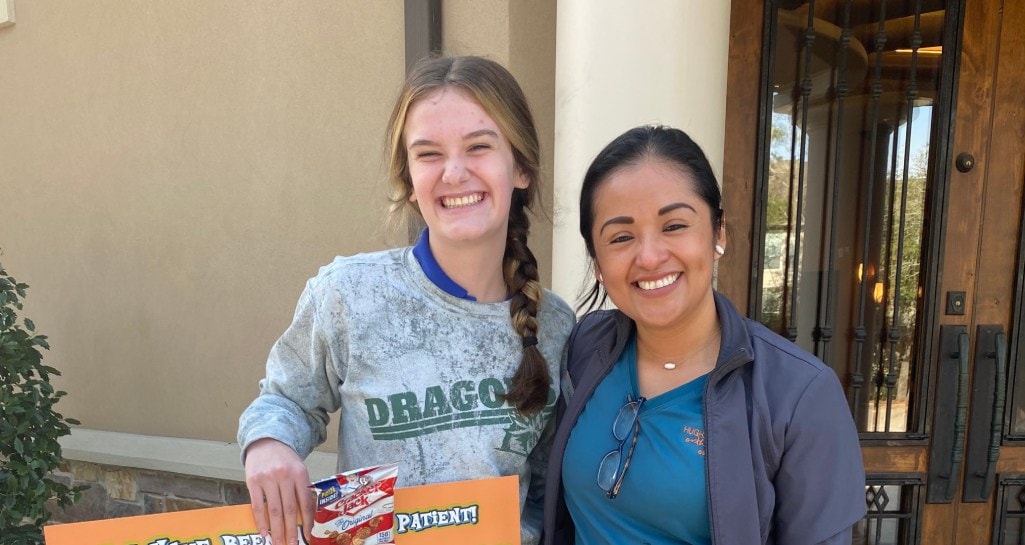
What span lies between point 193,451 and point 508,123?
10.2ft

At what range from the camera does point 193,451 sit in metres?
3.53

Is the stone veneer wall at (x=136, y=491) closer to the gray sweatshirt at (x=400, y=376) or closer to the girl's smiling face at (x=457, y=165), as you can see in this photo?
the gray sweatshirt at (x=400, y=376)

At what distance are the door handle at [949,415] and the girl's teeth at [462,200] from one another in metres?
2.43

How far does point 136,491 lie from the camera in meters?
3.80

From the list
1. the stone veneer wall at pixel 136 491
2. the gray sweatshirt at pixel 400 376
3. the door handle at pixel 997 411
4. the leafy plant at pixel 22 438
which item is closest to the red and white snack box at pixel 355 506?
the gray sweatshirt at pixel 400 376

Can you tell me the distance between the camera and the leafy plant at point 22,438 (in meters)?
2.76

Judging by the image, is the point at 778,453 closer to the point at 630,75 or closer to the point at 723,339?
the point at 723,339

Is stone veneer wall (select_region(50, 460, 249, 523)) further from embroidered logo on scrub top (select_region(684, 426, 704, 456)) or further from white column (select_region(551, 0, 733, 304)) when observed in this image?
embroidered logo on scrub top (select_region(684, 426, 704, 456))

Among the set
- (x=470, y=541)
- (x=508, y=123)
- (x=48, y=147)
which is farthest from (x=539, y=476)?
(x=48, y=147)

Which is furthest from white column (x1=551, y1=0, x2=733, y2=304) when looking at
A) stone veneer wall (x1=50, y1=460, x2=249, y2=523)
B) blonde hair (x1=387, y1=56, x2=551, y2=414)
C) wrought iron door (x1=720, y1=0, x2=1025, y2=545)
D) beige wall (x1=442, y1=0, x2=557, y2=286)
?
stone veneer wall (x1=50, y1=460, x2=249, y2=523)

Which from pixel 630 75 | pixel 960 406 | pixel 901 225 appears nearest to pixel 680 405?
pixel 630 75

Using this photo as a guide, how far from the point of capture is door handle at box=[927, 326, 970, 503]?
269cm

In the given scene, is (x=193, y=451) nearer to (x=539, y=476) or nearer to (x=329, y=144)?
(x=329, y=144)

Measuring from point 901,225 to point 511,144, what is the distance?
2151mm
